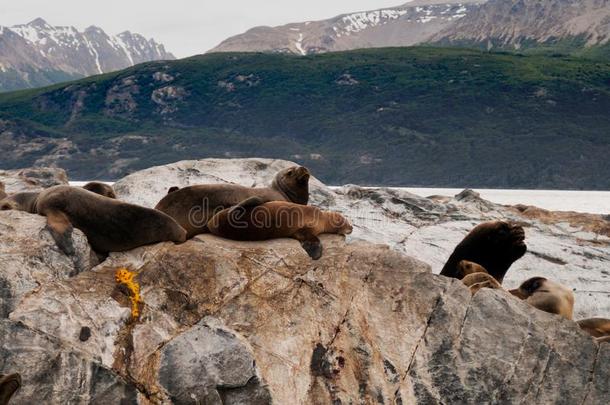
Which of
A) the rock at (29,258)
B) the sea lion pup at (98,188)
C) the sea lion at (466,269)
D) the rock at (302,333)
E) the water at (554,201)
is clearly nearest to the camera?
the rock at (302,333)

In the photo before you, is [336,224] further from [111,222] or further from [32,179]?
[32,179]

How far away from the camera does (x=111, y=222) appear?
338 inches

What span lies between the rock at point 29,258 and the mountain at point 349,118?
96949mm

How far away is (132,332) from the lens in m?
7.22

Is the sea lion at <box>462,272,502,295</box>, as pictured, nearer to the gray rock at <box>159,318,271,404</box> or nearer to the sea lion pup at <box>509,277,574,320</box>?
the sea lion pup at <box>509,277,574,320</box>

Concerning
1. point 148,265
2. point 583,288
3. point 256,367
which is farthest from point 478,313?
point 583,288

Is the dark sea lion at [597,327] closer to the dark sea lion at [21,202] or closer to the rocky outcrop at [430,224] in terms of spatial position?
the rocky outcrop at [430,224]

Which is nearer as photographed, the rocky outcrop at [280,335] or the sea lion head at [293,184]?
the rocky outcrop at [280,335]

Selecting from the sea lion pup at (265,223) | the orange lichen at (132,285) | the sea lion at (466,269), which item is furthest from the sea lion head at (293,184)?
the orange lichen at (132,285)

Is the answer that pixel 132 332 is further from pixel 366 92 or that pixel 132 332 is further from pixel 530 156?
pixel 366 92

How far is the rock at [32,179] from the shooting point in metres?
15.6

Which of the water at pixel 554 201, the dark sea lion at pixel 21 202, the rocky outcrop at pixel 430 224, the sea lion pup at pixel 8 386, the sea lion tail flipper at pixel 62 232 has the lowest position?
the water at pixel 554 201

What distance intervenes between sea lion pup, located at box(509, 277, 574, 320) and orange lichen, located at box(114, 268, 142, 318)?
16.0 ft

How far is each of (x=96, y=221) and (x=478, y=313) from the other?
158 inches
